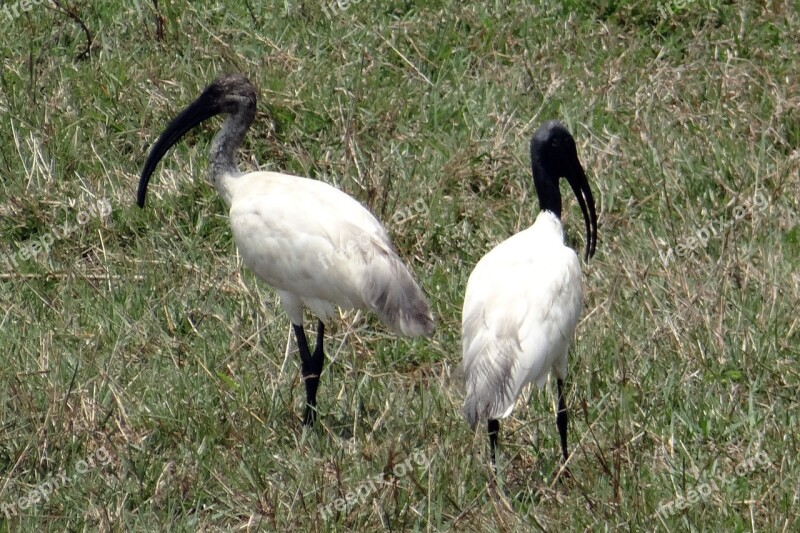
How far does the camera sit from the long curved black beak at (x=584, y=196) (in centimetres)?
576

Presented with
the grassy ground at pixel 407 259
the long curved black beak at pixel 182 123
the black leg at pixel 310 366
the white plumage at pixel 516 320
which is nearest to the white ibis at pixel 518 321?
the white plumage at pixel 516 320

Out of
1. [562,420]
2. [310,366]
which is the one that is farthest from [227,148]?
[562,420]

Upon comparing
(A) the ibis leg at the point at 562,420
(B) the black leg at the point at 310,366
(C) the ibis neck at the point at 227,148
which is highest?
(C) the ibis neck at the point at 227,148

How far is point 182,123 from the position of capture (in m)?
6.39

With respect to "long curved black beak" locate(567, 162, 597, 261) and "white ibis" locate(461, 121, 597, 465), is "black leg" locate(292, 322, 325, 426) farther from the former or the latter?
"long curved black beak" locate(567, 162, 597, 261)

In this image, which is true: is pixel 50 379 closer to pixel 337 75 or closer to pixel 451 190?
pixel 451 190

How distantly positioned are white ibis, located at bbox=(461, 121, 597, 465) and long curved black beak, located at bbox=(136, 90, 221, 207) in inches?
63.3

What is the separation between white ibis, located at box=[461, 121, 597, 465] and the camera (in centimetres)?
476

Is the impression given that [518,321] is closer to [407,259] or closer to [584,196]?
[584,196]

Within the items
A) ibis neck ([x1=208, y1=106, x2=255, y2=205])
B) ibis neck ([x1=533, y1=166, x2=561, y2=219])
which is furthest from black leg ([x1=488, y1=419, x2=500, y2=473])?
ibis neck ([x1=208, y1=106, x2=255, y2=205])

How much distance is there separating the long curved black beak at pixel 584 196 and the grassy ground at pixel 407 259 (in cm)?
19

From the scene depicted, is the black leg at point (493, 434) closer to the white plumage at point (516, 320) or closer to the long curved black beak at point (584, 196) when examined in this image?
the white plumage at point (516, 320)

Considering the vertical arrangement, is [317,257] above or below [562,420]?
above

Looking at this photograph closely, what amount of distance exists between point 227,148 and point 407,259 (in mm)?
954
